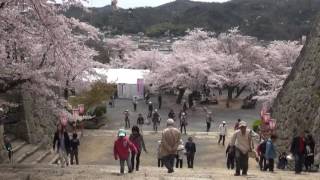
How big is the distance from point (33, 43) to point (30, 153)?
9.09 m

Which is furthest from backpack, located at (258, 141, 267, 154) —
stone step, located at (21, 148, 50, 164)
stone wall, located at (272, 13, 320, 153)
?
stone step, located at (21, 148, 50, 164)

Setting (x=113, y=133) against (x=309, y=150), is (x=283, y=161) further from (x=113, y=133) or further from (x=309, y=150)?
(x=113, y=133)

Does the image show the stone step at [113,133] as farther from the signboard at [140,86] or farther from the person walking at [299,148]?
the signboard at [140,86]

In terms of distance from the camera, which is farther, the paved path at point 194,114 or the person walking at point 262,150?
the paved path at point 194,114

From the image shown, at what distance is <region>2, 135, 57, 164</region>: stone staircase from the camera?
18.9 m

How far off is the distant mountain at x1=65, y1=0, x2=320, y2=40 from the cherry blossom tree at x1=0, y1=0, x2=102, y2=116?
303ft

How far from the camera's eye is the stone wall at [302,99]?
62.7 ft

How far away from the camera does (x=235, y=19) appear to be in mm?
123875

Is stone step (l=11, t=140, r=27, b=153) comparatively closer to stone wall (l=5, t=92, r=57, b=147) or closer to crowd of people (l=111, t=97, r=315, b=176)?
stone wall (l=5, t=92, r=57, b=147)

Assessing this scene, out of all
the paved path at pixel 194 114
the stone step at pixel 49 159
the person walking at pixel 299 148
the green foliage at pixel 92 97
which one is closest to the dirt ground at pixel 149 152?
the stone step at pixel 49 159

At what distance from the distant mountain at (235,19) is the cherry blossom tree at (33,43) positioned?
9240 cm

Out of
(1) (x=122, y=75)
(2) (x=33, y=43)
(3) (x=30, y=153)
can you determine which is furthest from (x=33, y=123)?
(1) (x=122, y=75)

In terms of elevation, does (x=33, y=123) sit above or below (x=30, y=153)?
above

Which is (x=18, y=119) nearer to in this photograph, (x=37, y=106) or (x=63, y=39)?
(x=37, y=106)
